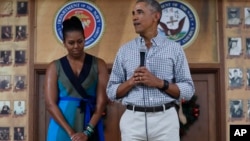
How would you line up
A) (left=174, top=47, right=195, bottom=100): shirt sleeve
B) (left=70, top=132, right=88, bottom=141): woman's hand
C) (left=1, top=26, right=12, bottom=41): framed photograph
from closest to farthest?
(left=174, top=47, right=195, bottom=100): shirt sleeve
(left=70, top=132, right=88, bottom=141): woman's hand
(left=1, top=26, right=12, bottom=41): framed photograph

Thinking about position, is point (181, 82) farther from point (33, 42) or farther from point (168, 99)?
point (33, 42)

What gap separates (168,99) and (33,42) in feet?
8.25

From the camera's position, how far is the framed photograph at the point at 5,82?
4590 mm

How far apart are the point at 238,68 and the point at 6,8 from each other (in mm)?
2214

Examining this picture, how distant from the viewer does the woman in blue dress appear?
2.59 m

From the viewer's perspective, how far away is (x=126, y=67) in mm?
2385

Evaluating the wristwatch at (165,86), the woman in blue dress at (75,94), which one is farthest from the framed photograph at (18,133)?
the wristwatch at (165,86)

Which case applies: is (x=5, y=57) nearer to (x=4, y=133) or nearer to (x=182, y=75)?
(x=4, y=133)

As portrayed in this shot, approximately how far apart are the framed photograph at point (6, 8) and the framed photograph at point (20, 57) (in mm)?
380

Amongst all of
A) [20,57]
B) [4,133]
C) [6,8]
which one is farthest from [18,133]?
[6,8]

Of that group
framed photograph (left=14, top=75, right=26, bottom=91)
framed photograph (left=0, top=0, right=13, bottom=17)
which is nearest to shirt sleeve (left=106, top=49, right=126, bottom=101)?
framed photograph (left=14, top=75, right=26, bottom=91)

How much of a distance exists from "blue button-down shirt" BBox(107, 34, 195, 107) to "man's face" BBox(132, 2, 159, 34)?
0.07 m

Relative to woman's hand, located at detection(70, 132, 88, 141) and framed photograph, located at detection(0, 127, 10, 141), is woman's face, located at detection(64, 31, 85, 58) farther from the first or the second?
framed photograph, located at detection(0, 127, 10, 141)

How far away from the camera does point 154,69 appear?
233 centimetres
